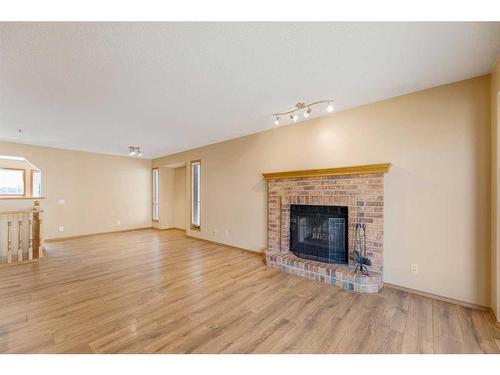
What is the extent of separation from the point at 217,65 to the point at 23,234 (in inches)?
192

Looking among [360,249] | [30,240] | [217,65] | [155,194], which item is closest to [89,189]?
[155,194]

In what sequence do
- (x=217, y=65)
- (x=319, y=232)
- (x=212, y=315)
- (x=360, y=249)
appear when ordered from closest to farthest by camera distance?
(x=217, y=65), (x=212, y=315), (x=360, y=249), (x=319, y=232)

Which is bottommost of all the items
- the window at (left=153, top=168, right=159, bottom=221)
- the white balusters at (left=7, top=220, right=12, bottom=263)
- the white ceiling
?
the white balusters at (left=7, top=220, right=12, bottom=263)

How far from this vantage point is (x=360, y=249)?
2893 millimetres

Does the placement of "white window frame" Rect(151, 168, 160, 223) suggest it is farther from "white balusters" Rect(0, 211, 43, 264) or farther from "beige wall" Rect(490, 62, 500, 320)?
"beige wall" Rect(490, 62, 500, 320)

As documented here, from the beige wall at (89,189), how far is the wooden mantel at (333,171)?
16.2 feet

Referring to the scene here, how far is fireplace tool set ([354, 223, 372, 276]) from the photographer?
280 cm

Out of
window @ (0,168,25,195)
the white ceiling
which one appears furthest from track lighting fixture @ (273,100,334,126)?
window @ (0,168,25,195)

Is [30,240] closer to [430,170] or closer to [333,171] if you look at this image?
[333,171]

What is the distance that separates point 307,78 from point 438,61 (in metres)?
1.21

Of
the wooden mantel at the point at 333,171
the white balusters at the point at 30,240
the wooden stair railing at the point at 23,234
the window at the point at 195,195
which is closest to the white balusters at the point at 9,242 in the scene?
the wooden stair railing at the point at 23,234

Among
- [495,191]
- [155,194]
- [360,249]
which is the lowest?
[360,249]

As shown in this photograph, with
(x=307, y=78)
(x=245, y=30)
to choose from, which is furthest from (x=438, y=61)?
(x=245, y=30)

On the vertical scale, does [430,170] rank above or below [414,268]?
above
